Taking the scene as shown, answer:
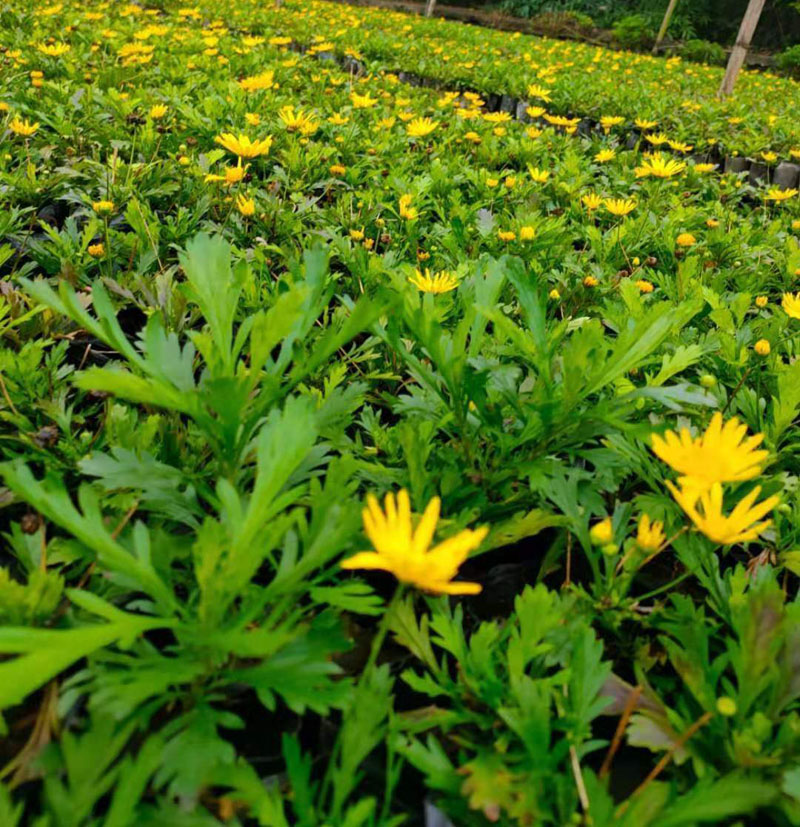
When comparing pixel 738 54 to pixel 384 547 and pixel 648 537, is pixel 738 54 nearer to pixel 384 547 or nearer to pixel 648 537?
pixel 648 537

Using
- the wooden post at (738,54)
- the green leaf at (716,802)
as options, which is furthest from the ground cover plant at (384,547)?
the wooden post at (738,54)

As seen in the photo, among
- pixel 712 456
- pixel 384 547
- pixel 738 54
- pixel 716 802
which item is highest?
pixel 738 54

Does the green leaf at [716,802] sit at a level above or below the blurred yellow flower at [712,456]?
below

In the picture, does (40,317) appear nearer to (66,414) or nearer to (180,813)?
(66,414)

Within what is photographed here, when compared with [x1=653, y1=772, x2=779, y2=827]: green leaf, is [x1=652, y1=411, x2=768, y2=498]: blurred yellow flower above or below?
above

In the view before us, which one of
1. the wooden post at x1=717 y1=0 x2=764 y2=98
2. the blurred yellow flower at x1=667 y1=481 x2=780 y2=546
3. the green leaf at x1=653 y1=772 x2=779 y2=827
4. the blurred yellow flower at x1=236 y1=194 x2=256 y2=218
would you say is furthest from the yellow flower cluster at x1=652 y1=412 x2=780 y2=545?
the wooden post at x1=717 y1=0 x2=764 y2=98

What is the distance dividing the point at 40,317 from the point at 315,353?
2.24ft

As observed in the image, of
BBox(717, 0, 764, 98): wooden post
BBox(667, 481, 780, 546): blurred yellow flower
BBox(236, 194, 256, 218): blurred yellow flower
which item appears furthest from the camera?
BBox(717, 0, 764, 98): wooden post

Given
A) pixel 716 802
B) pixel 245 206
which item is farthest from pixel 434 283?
pixel 716 802

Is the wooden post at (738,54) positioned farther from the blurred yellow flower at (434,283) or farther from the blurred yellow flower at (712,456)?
the blurred yellow flower at (712,456)

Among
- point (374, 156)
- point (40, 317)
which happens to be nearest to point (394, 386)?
point (40, 317)

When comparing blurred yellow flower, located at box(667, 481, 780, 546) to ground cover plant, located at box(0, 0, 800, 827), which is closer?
ground cover plant, located at box(0, 0, 800, 827)

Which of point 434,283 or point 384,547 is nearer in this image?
point 384,547

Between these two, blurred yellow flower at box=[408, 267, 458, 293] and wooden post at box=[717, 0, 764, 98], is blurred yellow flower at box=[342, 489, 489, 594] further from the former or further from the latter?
wooden post at box=[717, 0, 764, 98]
